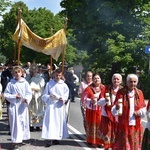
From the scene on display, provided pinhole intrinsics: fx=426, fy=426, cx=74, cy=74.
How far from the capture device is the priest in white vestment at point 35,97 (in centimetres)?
1119

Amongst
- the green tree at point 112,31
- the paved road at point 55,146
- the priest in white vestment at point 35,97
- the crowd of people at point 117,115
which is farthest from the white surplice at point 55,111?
the green tree at point 112,31

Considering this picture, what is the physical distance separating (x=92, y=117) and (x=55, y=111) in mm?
822

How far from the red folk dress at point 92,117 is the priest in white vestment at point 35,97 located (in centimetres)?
231

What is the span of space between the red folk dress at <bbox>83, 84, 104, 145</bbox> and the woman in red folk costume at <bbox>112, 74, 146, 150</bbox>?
201cm

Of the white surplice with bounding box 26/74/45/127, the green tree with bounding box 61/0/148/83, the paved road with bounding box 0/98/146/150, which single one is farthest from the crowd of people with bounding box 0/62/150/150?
the green tree with bounding box 61/0/148/83

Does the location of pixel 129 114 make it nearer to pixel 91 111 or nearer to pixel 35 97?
pixel 91 111

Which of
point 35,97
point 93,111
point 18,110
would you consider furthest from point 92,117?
point 35,97

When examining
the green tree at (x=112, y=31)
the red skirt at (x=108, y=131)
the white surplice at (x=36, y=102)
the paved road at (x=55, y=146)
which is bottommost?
the paved road at (x=55, y=146)

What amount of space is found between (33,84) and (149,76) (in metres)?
16.8

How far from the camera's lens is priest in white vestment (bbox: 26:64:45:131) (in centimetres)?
1119

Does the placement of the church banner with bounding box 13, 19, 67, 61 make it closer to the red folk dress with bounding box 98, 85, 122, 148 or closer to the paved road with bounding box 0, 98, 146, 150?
the paved road with bounding box 0, 98, 146, 150

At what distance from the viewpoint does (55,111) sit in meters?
9.35

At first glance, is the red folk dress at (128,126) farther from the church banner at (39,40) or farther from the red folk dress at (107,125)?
the church banner at (39,40)

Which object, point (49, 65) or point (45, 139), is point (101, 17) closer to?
point (49, 65)
